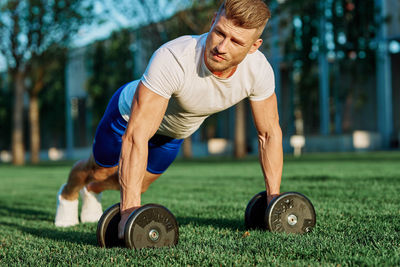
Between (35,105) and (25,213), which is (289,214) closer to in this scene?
(25,213)

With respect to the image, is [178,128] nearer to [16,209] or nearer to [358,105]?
[16,209]

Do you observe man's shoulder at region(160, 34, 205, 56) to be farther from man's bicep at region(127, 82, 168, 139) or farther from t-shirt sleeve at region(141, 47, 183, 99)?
man's bicep at region(127, 82, 168, 139)

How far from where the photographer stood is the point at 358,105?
86.5 feet

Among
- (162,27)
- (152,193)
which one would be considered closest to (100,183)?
(152,193)

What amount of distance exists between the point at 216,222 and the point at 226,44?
5.74 feet

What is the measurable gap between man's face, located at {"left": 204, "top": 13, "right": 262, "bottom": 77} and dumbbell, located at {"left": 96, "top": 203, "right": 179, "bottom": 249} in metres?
0.90

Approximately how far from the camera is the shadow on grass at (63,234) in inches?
133

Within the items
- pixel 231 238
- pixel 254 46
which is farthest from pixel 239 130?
pixel 254 46

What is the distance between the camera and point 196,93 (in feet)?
9.78

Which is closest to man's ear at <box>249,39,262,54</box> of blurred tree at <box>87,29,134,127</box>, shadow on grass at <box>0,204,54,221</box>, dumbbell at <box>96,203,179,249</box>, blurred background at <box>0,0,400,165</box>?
dumbbell at <box>96,203,179,249</box>

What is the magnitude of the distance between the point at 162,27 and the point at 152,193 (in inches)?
562

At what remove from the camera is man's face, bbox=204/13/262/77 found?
2.70m

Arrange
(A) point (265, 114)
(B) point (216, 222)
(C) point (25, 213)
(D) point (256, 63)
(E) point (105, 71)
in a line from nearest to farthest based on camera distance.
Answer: (D) point (256, 63) → (A) point (265, 114) → (B) point (216, 222) → (C) point (25, 213) → (E) point (105, 71)

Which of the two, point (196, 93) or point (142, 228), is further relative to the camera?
point (196, 93)
